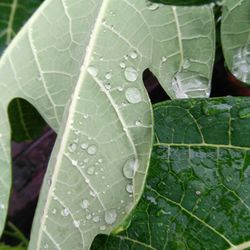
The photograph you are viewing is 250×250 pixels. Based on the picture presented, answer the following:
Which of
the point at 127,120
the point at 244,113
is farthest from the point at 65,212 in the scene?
the point at 244,113

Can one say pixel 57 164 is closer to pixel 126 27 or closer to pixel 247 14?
pixel 126 27

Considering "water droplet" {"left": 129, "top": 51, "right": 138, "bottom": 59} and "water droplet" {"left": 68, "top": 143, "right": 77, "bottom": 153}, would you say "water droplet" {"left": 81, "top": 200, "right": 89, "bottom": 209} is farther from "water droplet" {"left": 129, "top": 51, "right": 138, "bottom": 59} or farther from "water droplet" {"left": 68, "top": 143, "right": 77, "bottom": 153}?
"water droplet" {"left": 129, "top": 51, "right": 138, "bottom": 59}

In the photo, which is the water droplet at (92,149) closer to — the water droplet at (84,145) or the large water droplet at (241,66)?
the water droplet at (84,145)

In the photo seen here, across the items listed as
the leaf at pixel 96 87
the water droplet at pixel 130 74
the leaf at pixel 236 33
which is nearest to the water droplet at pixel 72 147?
the leaf at pixel 96 87

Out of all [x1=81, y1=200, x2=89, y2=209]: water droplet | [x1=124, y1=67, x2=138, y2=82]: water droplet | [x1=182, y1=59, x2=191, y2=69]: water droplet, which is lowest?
[x1=81, y1=200, x2=89, y2=209]: water droplet

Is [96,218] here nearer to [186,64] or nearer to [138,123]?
[138,123]

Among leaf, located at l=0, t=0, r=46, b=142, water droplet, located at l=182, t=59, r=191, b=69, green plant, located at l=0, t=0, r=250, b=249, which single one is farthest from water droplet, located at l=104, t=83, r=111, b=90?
leaf, located at l=0, t=0, r=46, b=142

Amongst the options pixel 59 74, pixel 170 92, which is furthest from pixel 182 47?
pixel 59 74

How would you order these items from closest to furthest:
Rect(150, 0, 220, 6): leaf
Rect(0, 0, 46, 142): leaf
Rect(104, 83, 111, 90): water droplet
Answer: Rect(150, 0, 220, 6): leaf < Rect(104, 83, 111, 90): water droplet < Rect(0, 0, 46, 142): leaf
